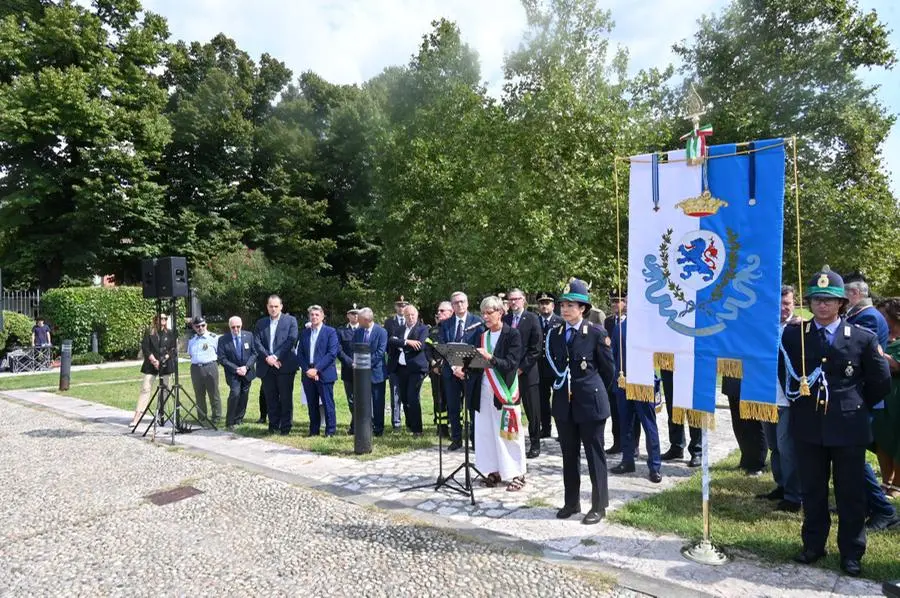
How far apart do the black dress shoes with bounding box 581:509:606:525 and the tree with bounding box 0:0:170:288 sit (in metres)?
29.5

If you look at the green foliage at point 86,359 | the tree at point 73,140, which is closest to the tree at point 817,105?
the green foliage at point 86,359

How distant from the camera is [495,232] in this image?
21.0m

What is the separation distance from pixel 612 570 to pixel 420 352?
5308mm

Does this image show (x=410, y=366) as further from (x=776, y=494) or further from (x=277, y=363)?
(x=776, y=494)

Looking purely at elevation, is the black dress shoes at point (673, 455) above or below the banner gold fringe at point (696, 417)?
below

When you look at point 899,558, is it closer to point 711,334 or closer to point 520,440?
point 711,334

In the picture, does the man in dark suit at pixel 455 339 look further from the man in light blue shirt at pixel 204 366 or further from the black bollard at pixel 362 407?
the man in light blue shirt at pixel 204 366

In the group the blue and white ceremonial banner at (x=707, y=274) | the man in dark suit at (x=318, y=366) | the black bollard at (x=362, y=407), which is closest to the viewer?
the blue and white ceremonial banner at (x=707, y=274)

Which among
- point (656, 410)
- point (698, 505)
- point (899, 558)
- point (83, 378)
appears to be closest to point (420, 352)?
point (656, 410)

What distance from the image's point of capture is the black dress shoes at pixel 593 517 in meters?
5.14

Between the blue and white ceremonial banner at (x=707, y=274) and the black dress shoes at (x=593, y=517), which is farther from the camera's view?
the black dress shoes at (x=593, y=517)

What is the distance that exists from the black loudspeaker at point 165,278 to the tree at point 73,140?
22006mm

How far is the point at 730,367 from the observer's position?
14.6 feet

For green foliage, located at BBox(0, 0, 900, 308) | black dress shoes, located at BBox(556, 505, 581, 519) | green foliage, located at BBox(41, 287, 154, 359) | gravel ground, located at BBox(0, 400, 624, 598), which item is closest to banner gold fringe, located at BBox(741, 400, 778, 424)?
gravel ground, located at BBox(0, 400, 624, 598)
